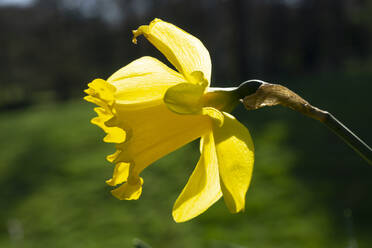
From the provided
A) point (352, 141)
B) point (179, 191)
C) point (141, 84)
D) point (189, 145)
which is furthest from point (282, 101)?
point (189, 145)

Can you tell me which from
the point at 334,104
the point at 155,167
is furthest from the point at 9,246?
the point at 334,104

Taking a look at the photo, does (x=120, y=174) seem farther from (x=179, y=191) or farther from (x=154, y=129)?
(x=179, y=191)

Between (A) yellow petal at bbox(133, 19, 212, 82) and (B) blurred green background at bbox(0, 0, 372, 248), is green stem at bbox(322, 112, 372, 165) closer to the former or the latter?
(A) yellow petal at bbox(133, 19, 212, 82)

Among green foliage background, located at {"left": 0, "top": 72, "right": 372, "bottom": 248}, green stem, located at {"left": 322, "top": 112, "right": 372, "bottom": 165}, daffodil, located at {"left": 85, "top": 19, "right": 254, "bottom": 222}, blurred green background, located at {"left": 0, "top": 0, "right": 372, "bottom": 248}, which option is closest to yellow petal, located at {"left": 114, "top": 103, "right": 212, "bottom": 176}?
daffodil, located at {"left": 85, "top": 19, "right": 254, "bottom": 222}

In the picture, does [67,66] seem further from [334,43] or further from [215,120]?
[215,120]

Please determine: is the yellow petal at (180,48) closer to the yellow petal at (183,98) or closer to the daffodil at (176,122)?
the daffodil at (176,122)
